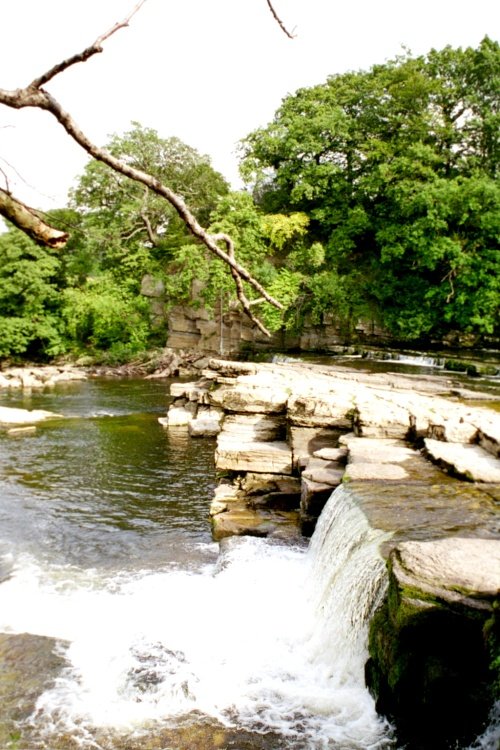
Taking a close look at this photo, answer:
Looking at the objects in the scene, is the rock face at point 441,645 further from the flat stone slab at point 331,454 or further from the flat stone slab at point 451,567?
the flat stone slab at point 331,454

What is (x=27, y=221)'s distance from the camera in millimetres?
2176

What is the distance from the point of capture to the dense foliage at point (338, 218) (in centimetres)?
2253

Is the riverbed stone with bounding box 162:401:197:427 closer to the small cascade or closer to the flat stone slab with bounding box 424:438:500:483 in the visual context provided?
the flat stone slab with bounding box 424:438:500:483

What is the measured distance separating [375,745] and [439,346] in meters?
21.3

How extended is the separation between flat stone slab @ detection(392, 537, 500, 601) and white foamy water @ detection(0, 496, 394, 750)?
65 centimetres

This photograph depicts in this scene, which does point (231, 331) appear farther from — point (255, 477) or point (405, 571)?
point (405, 571)

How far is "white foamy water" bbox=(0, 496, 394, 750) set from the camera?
4.55m

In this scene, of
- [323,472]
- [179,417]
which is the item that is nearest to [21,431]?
[179,417]

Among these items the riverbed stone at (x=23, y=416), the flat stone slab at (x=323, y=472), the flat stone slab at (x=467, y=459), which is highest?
the flat stone slab at (x=467, y=459)

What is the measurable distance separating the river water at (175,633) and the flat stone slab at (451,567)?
0.65 meters

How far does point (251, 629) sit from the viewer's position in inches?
232

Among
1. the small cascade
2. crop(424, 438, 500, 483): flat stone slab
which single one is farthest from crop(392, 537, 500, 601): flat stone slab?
crop(424, 438, 500, 483): flat stone slab

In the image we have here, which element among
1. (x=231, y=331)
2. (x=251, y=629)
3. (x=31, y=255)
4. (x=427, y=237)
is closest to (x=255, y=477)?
(x=251, y=629)

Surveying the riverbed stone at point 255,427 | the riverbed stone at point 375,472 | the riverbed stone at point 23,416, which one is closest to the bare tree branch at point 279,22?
the riverbed stone at point 375,472
